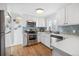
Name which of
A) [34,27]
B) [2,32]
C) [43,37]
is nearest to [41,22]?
[34,27]

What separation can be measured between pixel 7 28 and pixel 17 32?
0.59ft

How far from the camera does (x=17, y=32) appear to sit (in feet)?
4.85

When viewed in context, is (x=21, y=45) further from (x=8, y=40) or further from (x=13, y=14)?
(x=13, y=14)

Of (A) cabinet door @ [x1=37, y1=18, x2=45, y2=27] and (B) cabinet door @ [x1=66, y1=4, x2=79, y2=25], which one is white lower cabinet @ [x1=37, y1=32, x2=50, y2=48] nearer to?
(A) cabinet door @ [x1=37, y1=18, x2=45, y2=27]

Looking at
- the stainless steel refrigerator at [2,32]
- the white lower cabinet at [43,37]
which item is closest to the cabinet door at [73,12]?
the white lower cabinet at [43,37]

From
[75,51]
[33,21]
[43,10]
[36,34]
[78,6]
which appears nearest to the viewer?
[75,51]

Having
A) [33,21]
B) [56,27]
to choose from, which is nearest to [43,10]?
[33,21]

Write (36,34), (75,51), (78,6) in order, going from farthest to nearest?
(36,34) → (78,6) → (75,51)

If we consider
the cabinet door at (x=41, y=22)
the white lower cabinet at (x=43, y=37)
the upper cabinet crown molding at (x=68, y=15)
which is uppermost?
the upper cabinet crown molding at (x=68, y=15)

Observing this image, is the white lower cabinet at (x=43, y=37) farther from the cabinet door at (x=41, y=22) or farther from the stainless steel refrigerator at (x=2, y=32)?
the stainless steel refrigerator at (x=2, y=32)

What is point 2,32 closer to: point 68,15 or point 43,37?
point 43,37

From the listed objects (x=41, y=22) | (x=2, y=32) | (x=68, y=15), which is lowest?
(x=2, y=32)

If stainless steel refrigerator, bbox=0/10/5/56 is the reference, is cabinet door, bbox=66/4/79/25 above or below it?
above

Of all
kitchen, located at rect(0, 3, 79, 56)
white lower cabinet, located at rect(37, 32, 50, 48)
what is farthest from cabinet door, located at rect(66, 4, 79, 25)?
white lower cabinet, located at rect(37, 32, 50, 48)
